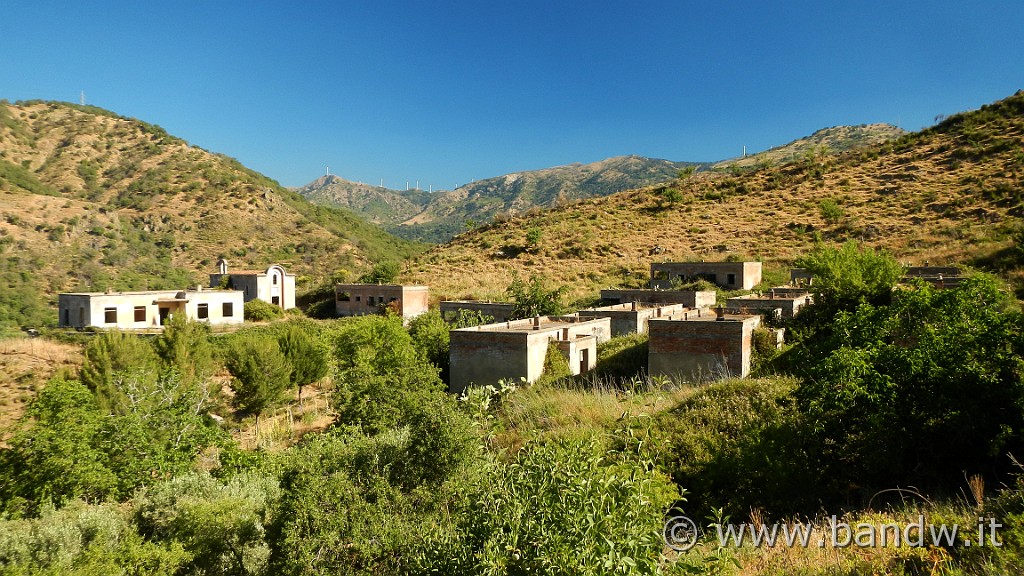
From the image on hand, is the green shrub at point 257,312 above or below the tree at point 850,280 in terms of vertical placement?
below

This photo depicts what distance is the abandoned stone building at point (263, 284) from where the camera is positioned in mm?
50188

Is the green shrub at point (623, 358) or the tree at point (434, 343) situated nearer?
the green shrub at point (623, 358)

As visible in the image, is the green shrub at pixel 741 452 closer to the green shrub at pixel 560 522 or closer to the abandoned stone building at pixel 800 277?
the green shrub at pixel 560 522

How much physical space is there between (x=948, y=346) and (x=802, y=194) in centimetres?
6233

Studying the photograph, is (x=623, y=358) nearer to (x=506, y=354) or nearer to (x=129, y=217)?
(x=506, y=354)

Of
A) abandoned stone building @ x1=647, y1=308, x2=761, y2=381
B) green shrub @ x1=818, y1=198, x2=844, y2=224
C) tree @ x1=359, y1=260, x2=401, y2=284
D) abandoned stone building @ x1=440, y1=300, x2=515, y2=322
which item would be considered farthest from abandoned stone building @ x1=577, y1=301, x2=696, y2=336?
green shrub @ x1=818, y1=198, x2=844, y2=224

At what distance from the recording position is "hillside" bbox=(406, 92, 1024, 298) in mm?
46000

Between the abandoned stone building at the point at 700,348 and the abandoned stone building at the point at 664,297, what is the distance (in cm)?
1258

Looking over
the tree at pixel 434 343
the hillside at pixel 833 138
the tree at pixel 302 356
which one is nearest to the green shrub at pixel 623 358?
the tree at pixel 434 343

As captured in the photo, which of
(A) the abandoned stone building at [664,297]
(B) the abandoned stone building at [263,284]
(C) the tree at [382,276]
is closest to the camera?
(A) the abandoned stone building at [664,297]

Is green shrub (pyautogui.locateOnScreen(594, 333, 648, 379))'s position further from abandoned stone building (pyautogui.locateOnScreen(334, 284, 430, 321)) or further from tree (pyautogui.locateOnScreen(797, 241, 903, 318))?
abandoned stone building (pyautogui.locateOnScreen(334, 284, 430, 321))

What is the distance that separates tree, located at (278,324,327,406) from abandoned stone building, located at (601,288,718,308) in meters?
17.8

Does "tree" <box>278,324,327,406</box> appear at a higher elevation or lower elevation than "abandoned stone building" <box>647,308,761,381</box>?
lower

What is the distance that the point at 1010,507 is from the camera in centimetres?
560
